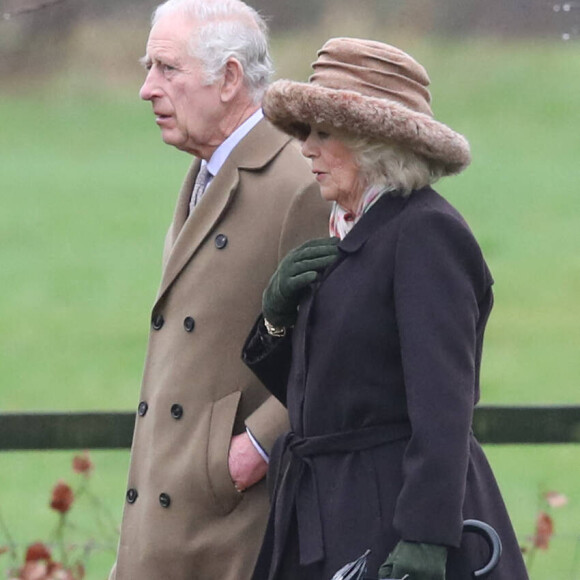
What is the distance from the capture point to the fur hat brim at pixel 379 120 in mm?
3098

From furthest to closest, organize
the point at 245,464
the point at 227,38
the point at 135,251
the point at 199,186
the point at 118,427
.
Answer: the point at 135,251, the point at 118,427, the point at 199,186, the point at 227,38, the point at 245,464

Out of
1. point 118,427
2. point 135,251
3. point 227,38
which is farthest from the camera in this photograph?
point 135,251

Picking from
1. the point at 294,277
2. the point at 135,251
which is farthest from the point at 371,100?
A: the point at 135,251

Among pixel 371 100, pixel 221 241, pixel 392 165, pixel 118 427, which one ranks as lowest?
pixel 118 427

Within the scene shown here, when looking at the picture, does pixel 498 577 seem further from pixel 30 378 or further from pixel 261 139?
pixel 30 378

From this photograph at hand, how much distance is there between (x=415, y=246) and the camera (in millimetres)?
3049

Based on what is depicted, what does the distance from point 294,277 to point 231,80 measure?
2.17ft

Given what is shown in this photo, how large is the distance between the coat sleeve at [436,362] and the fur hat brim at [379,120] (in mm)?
132

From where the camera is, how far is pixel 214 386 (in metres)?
3.65

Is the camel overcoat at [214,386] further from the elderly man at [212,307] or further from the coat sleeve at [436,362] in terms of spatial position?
the coat sleeve at [436,362]

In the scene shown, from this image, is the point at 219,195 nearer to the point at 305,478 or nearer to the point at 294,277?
the point at 294,277

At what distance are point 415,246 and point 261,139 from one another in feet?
2.61

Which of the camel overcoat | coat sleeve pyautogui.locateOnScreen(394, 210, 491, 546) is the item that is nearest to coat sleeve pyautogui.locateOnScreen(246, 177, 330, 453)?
the camel overcoat

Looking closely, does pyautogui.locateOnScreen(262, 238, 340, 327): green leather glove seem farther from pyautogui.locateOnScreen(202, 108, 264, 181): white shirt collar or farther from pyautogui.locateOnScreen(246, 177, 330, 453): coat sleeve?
pyautogui.locateOnScreen(202, 108, 264, 181): white shirt collar
